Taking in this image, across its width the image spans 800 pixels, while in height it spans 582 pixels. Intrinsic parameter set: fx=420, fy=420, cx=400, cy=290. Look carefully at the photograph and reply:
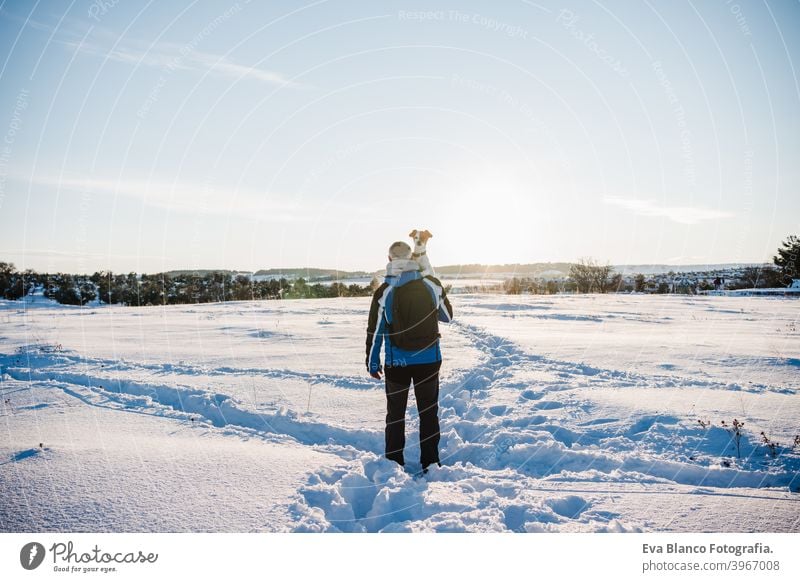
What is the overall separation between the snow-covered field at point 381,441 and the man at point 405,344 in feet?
1.22

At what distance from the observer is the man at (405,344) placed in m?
4.19

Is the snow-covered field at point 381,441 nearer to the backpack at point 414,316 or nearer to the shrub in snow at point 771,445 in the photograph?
the shrub in snow at point 771,445

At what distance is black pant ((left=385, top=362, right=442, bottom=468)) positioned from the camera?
4184 mm

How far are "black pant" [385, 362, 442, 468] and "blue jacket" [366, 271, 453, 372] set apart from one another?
0.25ft

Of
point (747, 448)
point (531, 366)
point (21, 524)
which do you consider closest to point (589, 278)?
point (531, 366)

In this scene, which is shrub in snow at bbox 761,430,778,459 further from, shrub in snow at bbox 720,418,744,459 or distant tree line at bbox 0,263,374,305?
distant tree line at bbox 0,263,374,305

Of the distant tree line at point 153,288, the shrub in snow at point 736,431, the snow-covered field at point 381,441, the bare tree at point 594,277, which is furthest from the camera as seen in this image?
the bare tree at point 594,277

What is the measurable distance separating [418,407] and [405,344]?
675mm

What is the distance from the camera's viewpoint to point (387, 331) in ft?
14.0

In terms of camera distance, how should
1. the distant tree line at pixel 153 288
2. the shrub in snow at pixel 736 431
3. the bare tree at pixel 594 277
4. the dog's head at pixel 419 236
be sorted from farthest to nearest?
1. the bare tree at pixel 594 277
2. the distant tree line at pixel 153 288
3. the dog's head at pixel 419 236
4. the shrub in snow at pixel 736 431

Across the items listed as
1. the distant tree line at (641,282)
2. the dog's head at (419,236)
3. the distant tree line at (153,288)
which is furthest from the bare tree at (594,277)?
the dog's head at (419,236)

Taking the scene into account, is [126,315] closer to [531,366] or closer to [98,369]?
[98,369]

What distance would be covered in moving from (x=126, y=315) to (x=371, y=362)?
18370 mm

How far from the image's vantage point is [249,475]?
3539 millimetres
